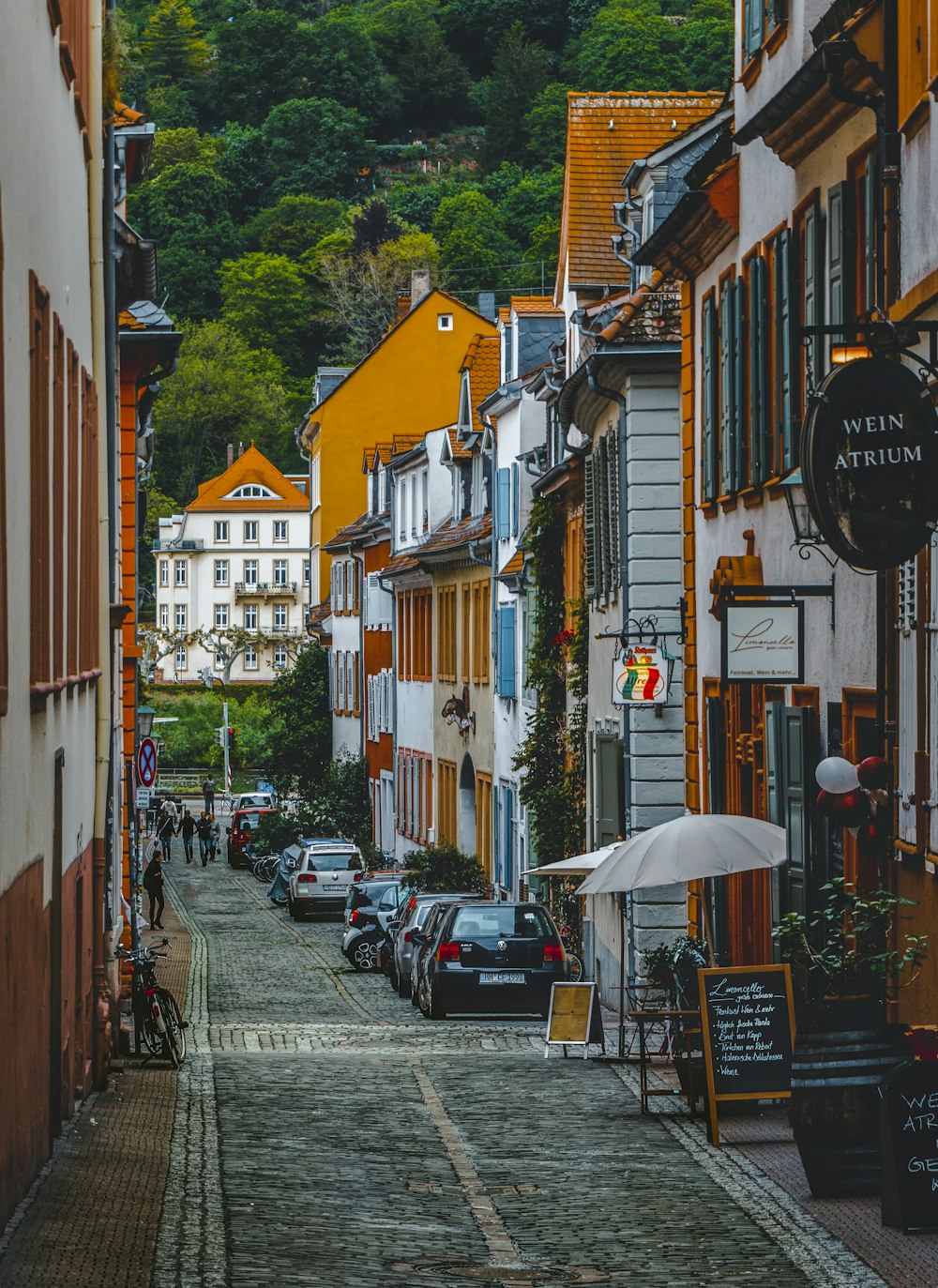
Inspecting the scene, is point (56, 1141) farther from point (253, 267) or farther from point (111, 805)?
point (253, 267)

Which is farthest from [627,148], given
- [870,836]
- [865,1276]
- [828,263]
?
[865,1276]

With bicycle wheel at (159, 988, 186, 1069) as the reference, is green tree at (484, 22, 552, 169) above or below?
above

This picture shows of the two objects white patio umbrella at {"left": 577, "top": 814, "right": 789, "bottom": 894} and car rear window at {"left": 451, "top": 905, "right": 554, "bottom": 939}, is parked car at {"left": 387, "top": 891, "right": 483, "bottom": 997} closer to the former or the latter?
A: car rear window at {"left": 451, "top": 905, "right": 554, "bottom": 939}

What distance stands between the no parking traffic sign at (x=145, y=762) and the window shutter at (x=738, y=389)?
14473mm

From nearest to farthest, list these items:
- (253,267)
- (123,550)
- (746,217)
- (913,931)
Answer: (913,931) → (746,217) → (123,550) → (253,267)

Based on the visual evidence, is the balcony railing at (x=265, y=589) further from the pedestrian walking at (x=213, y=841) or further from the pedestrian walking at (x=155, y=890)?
the pedestrian walking at (x=155, y=890)

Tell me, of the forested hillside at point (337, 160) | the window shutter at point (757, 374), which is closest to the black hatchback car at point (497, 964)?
the window shutter at point (757, 374)

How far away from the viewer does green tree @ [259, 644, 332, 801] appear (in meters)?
65.6

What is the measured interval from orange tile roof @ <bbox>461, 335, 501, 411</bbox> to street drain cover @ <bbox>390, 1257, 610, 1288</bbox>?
33760mm

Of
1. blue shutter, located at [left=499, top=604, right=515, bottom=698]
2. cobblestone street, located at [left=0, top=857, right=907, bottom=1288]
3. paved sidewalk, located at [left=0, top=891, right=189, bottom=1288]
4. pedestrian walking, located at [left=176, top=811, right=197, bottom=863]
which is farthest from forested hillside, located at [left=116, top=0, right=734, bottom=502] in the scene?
paved sidewalk, located at [left=0, top=891, right=189, bottom=1288]

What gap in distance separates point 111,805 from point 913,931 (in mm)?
11726

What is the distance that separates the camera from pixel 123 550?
96.5 feet

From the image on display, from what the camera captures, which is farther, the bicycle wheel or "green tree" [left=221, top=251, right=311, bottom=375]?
"green tree" [left=221, top=251, right=311, bottom=375]

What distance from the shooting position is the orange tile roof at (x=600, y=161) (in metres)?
30.0
